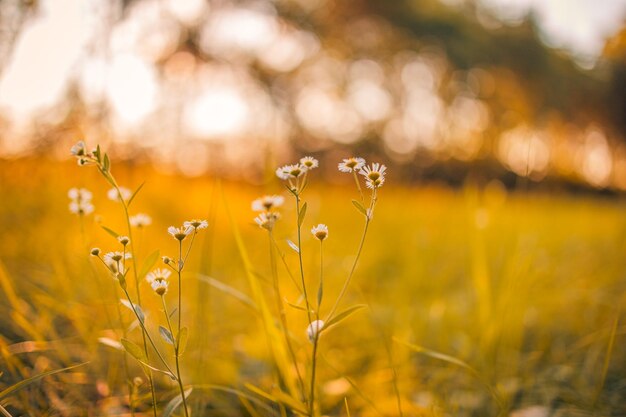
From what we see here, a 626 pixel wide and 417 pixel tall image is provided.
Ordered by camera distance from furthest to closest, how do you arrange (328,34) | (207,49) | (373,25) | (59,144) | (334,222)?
(373,25), (328,34), (207,49), (334,222), (59,144)

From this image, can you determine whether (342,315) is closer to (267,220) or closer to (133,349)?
(267,220)

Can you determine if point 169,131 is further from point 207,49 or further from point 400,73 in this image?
→ point 400,73

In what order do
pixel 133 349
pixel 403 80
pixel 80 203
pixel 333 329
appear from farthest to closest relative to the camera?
pixel 403 80
pixel 333 329
pixel 80 203
pixel 133 349

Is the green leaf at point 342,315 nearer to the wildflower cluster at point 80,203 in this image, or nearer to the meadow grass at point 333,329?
the meadow grass at point 333,329

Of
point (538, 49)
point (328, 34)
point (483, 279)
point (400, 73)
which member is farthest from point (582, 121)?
point (483, 279)

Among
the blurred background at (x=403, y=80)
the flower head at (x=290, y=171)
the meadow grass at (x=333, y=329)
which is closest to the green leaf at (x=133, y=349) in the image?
the meadow grass at (x=333, y=329)

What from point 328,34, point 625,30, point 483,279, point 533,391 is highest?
point 328,34

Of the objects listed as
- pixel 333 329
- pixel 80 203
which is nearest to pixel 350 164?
pixel 80 203
